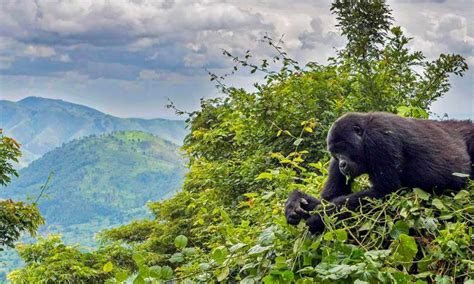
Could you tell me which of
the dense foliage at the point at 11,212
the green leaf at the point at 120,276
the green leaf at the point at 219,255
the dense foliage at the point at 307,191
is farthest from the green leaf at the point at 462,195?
the dense foliage at the point at 11,212

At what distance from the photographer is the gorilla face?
15.0 ft

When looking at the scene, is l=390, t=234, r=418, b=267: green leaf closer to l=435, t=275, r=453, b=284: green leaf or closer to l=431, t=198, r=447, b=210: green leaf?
l=435, t=275, r=453, b=284: green leaf

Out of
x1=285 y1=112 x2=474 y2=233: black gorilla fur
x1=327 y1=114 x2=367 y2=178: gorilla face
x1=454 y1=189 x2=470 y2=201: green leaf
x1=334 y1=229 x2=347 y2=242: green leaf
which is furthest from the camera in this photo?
x1=327 y1=114 x2=367 y2=178: gorilla face

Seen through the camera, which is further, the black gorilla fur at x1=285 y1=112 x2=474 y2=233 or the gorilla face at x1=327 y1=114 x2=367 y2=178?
the gorilla face at x1=327 y1=114 x2=367 y2=178

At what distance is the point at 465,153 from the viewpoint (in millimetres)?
4641

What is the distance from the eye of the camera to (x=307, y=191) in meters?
4.95

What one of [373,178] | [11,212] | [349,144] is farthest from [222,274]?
[11,212]

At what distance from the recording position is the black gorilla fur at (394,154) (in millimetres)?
4234

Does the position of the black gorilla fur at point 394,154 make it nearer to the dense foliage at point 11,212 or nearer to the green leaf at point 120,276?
the green leaf at point 120,276

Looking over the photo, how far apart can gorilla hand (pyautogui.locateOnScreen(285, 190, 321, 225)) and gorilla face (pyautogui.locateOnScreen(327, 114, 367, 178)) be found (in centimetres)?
59

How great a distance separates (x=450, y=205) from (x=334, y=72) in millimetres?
7075

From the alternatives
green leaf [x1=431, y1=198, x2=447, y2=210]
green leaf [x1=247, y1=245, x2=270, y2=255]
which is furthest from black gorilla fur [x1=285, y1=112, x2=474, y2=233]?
green leaf [x1=247, y1=245, x2=270, y2=255]

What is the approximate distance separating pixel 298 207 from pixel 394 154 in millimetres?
988

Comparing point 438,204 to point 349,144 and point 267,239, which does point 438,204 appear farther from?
point 349,144
